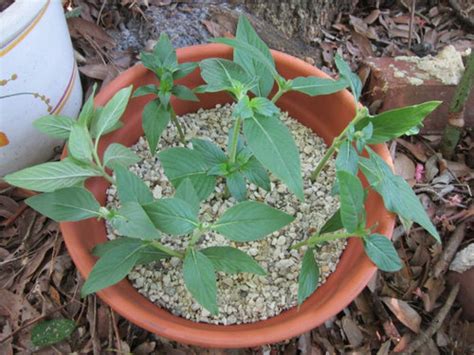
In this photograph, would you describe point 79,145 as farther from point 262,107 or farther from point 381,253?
point 381,253

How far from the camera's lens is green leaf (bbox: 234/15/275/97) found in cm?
103

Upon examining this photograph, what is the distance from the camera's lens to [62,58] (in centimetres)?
117

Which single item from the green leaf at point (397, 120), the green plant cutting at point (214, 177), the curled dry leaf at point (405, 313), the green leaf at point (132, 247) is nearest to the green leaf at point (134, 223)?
the green plant cutting at point (214, 177)

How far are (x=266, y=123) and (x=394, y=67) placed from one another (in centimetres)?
76

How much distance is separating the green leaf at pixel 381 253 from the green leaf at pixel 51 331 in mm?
662

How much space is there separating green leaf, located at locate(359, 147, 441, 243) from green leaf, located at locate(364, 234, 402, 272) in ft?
0.20

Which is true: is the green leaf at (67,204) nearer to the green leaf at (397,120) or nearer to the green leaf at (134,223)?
the green leaf at (134,223)

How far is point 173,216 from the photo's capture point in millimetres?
894

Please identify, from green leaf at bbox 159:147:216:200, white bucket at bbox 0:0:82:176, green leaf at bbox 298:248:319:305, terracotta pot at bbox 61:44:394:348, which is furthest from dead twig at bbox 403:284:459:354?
white bucket at bbox 0:0:82:176

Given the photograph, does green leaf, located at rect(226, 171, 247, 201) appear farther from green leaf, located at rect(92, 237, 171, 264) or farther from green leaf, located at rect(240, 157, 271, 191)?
green leaf, located at rect(92, 237, 171, 264)

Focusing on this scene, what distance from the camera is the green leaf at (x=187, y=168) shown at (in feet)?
3.30

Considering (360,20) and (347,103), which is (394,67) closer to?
(360,20)

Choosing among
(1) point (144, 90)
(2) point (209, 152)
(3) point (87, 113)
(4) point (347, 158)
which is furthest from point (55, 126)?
(4) point (347, 158)

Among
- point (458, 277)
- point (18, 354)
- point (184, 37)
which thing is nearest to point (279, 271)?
point (458, 277)
